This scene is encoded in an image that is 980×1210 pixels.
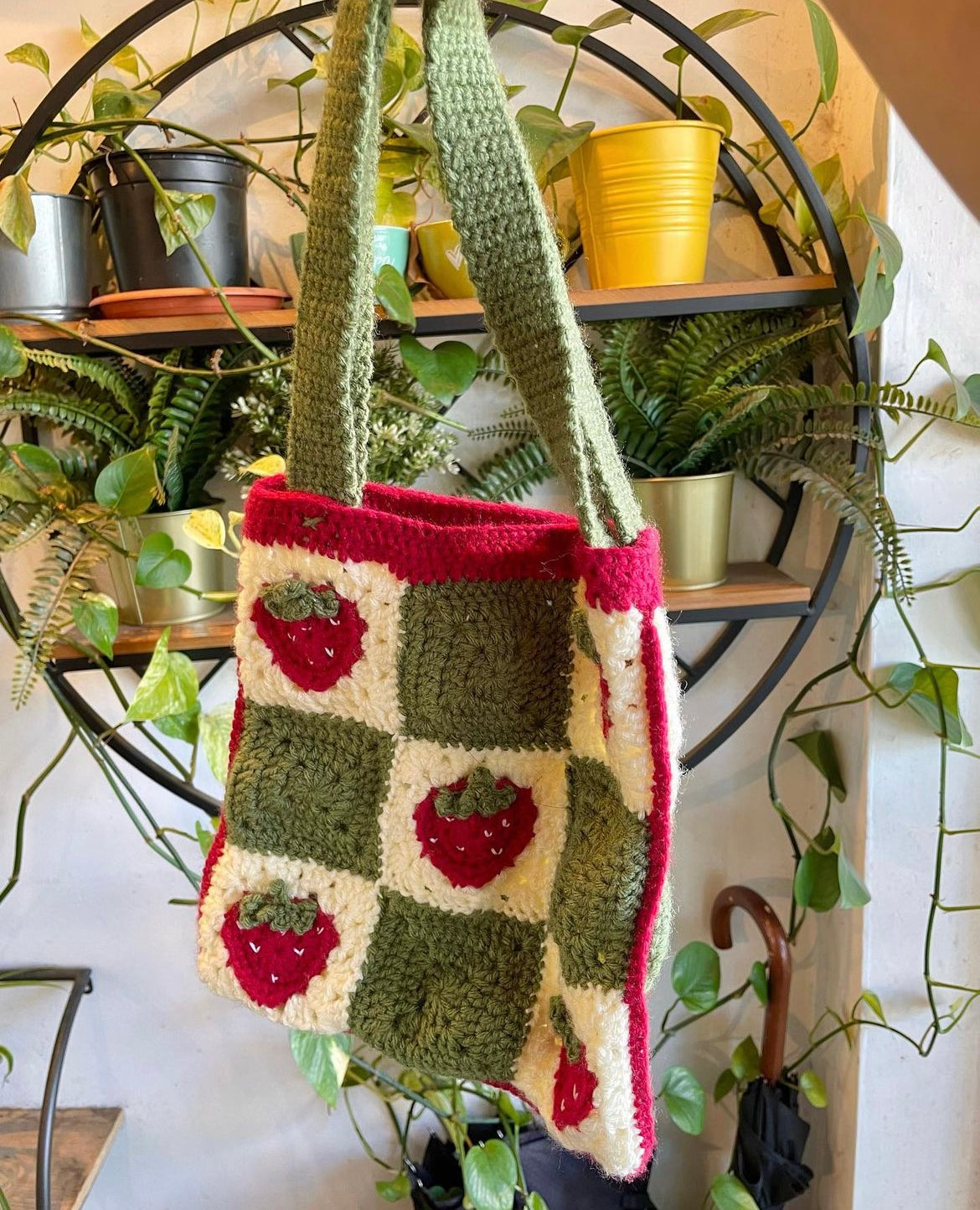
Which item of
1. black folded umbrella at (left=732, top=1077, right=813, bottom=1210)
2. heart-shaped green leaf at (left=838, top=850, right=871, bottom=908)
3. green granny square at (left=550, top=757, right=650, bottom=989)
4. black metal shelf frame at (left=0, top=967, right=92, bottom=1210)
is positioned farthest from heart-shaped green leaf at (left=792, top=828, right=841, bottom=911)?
black metal shelf frame at (left=0, top=967, right=92, bottom=1210)

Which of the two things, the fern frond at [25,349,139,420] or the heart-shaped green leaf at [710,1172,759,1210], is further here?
the heart-shaped green leaf at [710,1172,759,1210]

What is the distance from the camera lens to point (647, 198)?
2.67 feet

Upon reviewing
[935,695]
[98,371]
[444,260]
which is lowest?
[935,695]

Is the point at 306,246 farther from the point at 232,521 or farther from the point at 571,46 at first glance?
the point at 571,46

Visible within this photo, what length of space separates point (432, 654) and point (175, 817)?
81cm

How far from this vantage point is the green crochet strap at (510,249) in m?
0.35

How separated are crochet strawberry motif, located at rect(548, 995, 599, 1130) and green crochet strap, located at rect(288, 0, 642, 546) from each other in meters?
0.22

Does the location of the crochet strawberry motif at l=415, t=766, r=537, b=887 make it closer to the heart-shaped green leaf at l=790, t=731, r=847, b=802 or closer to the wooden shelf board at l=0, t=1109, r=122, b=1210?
the heart-shaped green leaf at l=790, t=731, r=847, b=802

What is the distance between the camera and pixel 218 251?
0.84 m

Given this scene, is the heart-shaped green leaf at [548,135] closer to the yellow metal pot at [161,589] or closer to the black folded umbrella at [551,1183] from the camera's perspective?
the yellow metal pot at [161,589]

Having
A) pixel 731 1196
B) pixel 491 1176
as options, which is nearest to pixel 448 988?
pixel 491 1176

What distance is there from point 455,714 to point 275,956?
0.53 feet

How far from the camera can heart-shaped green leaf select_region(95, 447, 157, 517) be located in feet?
2.54

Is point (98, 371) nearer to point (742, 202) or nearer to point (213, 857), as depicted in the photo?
point (213, 857)
